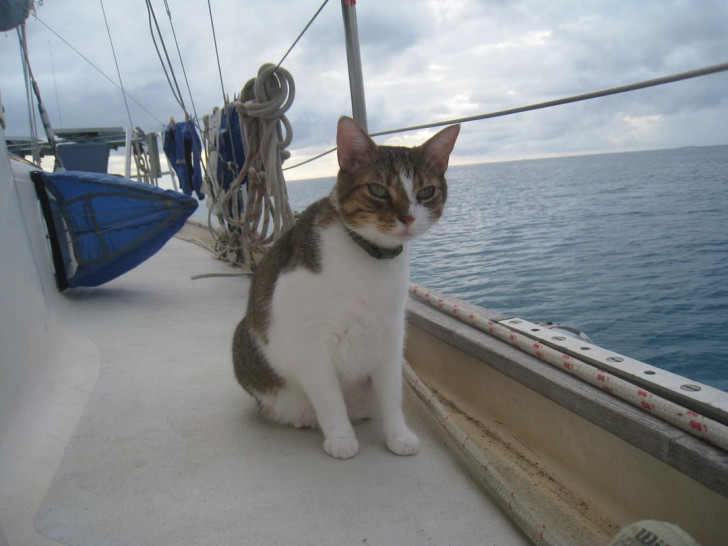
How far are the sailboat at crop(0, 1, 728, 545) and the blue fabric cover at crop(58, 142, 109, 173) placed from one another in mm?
4504

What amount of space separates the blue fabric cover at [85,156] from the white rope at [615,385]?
5.48 metres

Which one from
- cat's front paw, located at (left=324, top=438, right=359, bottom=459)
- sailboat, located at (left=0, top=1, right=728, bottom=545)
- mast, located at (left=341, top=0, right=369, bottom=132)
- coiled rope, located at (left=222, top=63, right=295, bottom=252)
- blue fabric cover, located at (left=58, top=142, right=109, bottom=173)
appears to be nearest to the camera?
sailboat, located at (left=0, top=1, right=728, bottom=545)

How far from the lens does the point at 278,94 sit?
2.52 meters

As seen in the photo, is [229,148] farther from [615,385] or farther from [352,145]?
[615,385]

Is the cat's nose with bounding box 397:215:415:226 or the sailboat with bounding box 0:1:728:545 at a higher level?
the cat's nose with bounding box 397:215:415:226

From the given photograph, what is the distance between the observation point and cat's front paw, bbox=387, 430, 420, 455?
1338 millimetres

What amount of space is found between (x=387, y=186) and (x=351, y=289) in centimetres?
28

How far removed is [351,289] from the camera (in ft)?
4.04

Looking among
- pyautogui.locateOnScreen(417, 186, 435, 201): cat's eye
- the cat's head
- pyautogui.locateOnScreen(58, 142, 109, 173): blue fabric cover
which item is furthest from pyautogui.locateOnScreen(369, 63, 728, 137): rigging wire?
pyautogui.locateOnScreen(58, 142, 109, 173): blue fabric cover

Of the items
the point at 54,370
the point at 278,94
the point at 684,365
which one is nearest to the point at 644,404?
the point at 684,365

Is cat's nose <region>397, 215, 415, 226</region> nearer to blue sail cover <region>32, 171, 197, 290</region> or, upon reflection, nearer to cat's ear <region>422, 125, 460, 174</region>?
cat's ear <region>422, 125, 460, 174</region>

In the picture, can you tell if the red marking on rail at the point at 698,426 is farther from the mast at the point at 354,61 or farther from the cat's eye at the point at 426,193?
the mast at the point at 354,61

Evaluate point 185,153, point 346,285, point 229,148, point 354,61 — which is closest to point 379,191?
point 346,285

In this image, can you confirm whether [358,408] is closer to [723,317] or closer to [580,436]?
[580,436]
